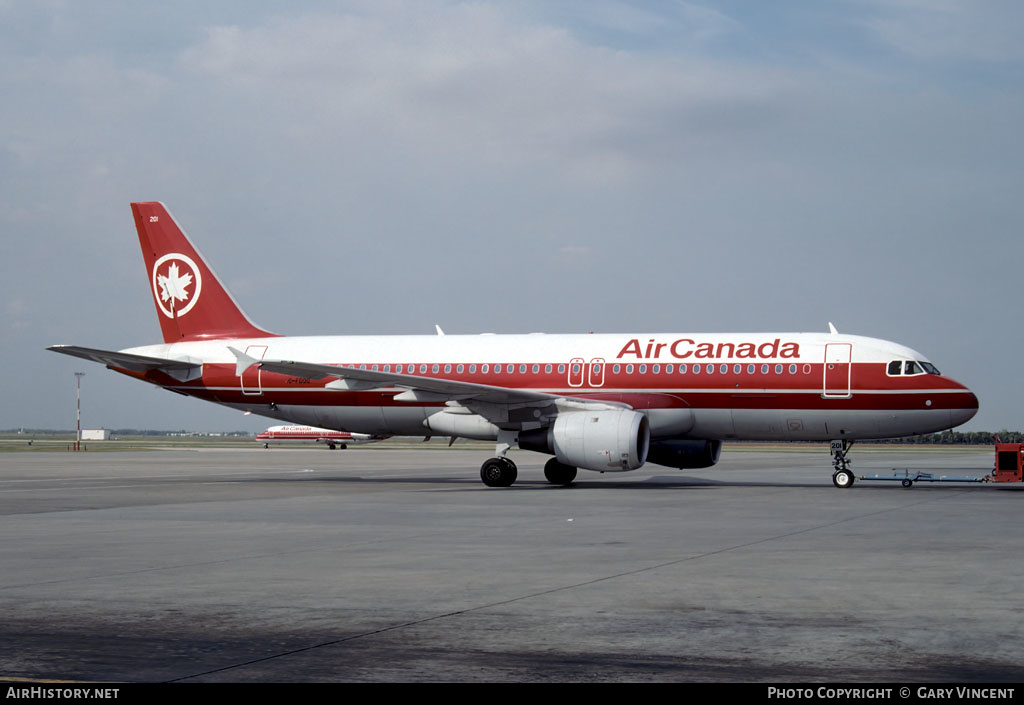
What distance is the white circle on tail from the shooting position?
34.9 m

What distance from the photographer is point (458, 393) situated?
2831 centimetres

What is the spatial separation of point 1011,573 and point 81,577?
9.90m

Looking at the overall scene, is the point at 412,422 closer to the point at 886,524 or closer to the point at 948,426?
the point at 948,426

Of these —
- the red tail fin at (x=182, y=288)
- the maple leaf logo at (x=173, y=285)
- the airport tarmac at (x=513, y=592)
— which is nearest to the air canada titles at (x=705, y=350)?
the airport tarmac at (x=513, y=592)

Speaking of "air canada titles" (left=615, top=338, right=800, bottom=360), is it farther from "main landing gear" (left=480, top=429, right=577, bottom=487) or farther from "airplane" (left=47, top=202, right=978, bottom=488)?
"main landing gear" (left=480, top=429, right=577, bottom=487)

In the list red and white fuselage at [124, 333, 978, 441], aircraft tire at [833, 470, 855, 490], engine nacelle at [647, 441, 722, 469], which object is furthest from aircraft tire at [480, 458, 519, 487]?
aircraft tire at [833, 470, 855, 490]

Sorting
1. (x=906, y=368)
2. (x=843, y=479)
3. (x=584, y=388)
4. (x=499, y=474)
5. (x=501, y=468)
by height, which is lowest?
(x=499, y=474)

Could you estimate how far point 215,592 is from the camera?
35.1 feet

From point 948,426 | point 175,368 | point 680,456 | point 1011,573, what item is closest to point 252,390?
point 175,368

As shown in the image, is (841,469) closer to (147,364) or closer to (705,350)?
(705,350)

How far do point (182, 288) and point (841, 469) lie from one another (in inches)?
802

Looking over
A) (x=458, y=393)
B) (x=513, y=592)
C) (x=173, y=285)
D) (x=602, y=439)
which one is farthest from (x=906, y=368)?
(x=173, y=285)

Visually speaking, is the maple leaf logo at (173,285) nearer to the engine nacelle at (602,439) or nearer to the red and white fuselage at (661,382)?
the red and white fuselage at (661,382)

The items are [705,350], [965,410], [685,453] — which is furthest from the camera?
[685,453]
